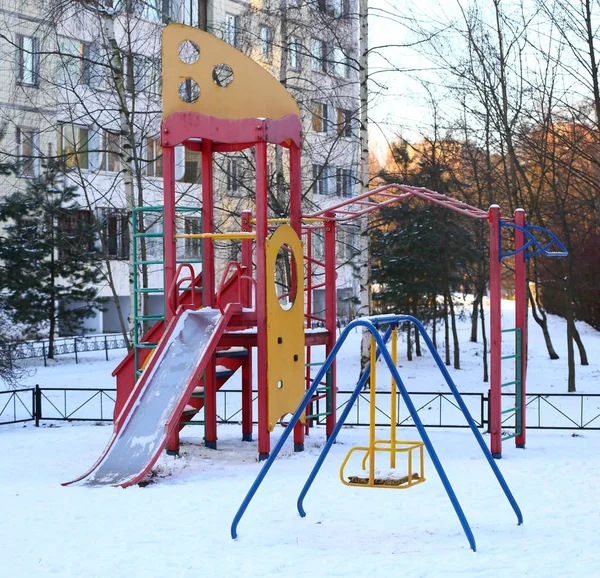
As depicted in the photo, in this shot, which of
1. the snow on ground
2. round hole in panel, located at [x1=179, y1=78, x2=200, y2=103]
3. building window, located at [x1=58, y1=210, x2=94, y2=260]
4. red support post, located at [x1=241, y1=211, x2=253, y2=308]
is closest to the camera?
the snow on ground

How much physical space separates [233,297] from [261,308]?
5.15ft

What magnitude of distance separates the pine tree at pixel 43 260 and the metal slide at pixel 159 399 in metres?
13.5

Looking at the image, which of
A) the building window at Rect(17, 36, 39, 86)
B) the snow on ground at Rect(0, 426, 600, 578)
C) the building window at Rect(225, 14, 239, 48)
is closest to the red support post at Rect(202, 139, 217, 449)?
the snow on ground at Rect(0, 426, 600, 578)

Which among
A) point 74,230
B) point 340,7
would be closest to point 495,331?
point 340,7

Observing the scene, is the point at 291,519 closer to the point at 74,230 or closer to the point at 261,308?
the point at 261,308

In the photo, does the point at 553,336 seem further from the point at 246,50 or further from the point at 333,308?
the point at 333,308

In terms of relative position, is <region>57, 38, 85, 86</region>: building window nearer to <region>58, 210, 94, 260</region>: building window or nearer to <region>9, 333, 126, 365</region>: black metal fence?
<region>58, 210, 94, 260</region>: building window

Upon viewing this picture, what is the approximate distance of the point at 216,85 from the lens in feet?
36.8

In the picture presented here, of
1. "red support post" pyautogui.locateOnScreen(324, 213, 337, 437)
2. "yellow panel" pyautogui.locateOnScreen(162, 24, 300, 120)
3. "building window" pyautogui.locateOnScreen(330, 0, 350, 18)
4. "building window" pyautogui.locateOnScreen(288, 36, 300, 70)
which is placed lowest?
"red support post" pyautogui.locateOnScreen(324, 213, 337, 437)

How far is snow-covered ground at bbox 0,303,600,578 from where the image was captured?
6434 millimetres

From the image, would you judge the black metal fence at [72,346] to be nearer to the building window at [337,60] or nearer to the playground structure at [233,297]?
the building window at [337,60]

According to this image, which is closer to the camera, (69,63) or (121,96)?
(121,96)

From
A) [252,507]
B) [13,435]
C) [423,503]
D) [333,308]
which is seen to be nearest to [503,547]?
[423,503]

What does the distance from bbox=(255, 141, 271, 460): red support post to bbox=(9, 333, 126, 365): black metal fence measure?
1490 cm
